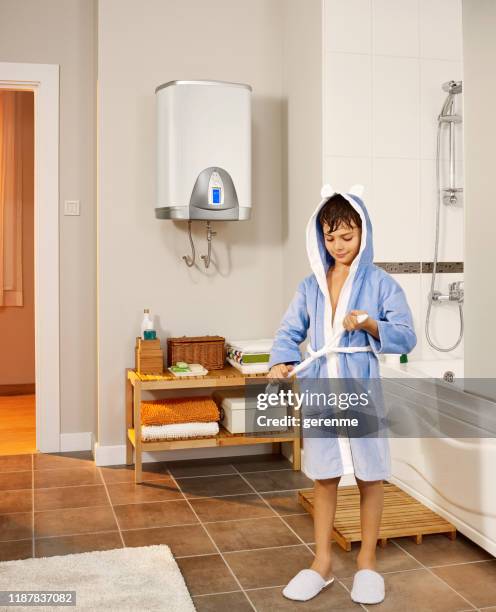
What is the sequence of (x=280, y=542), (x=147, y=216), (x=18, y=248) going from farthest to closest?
1. (x=18, y=248)
2. (x=147, y=216)
3. (x=280, y=542)

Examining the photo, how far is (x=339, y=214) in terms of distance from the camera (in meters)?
2.24

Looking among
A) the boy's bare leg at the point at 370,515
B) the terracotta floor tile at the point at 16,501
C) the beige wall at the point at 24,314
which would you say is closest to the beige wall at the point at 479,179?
the boy's bare leg at the point at 370,515

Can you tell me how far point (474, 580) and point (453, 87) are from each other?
213cm

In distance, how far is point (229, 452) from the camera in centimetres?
380

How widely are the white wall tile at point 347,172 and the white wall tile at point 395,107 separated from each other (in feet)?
0.29

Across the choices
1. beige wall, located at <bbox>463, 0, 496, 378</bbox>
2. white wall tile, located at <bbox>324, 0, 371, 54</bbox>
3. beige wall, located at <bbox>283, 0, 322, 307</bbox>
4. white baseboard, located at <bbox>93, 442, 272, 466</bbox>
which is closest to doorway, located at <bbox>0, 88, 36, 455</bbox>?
white baseboard, located at <bbox>93, 442, 272, 466</bbox>

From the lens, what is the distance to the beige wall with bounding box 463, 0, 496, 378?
7.23ft

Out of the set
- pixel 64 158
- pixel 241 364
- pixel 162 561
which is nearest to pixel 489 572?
pixel 162 561

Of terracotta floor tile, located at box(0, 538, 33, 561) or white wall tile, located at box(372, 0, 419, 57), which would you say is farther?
white wall tile, located at box(372, 0, 419, 57)

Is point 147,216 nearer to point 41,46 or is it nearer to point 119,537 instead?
point 41,46

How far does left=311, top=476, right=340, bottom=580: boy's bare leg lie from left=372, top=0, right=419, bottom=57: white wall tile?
79.9 inches

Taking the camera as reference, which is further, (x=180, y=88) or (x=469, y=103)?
(x=180, y=88)

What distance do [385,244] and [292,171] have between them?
66 cm

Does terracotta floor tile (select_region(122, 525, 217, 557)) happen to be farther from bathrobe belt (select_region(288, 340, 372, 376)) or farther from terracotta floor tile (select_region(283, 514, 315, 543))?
bathrobe belt (select_region(288, 340, 372, 376))
